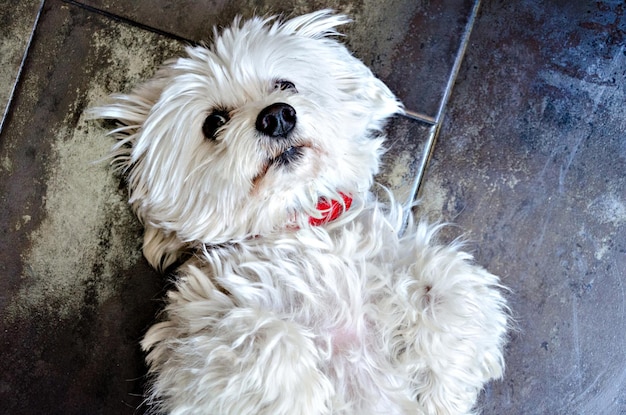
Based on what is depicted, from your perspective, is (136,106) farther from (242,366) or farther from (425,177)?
(425,177)

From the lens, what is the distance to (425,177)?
6.05 feet

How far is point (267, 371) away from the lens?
4.17 ft

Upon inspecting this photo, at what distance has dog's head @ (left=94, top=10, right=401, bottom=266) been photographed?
1.33 m

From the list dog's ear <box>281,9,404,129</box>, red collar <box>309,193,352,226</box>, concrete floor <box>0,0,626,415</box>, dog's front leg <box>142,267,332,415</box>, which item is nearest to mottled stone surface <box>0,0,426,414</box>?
concrete floor <box>0,0,626,415</box>

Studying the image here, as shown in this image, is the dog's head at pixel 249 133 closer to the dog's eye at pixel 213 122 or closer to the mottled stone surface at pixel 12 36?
the dog's eye at pixel 213 122

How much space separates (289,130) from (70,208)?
95 cm

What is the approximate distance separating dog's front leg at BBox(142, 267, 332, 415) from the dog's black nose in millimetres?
446

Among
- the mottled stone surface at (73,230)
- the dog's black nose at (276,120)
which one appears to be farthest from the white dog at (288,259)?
the mottled stone surface at (73,230)

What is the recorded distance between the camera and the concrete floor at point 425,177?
1786 mm

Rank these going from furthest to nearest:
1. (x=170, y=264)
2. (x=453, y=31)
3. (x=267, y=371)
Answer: (x=453, y=31)
(x=170, y=264)
(x=267, y=371)

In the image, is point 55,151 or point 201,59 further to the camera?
point 55,151

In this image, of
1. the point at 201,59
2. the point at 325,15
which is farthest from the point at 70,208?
the point at 325,15

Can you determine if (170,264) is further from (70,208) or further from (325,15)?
(325,15)

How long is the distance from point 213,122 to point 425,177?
0.79m
